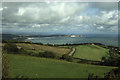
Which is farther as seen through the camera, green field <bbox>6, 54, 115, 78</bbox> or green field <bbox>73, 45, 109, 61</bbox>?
green field <bbox>73, 45, 109, 61</bbox>

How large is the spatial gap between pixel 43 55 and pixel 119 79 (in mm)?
21570

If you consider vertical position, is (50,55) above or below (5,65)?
below

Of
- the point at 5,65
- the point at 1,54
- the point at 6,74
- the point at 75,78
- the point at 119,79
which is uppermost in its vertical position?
the point at 1,54

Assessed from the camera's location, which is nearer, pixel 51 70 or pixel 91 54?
pixel 51 70

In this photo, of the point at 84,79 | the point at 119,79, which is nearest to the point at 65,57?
the point at 84,79

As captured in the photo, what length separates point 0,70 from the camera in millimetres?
7039

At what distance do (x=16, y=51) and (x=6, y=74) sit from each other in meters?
21.9

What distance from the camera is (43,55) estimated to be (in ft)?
89.9

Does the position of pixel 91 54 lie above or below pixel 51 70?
below

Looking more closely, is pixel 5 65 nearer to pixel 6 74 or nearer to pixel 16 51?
pixel 6 74

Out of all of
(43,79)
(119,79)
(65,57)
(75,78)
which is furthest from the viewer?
(65,57)

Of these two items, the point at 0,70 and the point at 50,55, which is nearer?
the point at 0,70

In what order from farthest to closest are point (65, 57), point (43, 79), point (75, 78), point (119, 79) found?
point (65, 57), point (75, 78), point (43, 79), point (119, 79)

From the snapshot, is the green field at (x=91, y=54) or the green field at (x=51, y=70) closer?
the green field at (x=51, y=70)
